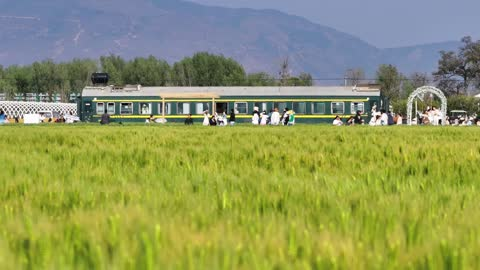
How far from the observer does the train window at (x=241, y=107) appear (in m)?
52.0

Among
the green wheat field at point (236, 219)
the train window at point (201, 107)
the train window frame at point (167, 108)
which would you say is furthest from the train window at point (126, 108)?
the green wheat field at point (236, 219)

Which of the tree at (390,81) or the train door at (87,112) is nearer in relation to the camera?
the train door at (87,112)

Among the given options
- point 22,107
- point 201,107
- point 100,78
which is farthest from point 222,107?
point 22,107

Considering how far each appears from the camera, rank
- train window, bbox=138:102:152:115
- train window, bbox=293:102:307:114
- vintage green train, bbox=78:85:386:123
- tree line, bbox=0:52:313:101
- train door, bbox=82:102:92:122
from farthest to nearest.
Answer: tree line, bbox=0:52:313:101 → train door, bbox=82:102:92:122 → train window, bbox=138:102:152:115 → train window, bbox=293:102:307:114 → vintage green train, bbox=78:85:386:123

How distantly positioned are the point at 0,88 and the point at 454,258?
14250 centimetres

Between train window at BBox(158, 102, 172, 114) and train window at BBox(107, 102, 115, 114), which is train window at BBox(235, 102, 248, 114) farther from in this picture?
train window at BBox(107, 102, 115, 114)

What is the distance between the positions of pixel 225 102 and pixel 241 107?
1224 mm

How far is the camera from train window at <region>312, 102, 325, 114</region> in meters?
51.4

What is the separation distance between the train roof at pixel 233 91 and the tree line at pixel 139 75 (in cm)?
7466

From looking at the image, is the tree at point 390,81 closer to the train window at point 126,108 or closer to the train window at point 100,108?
the train window at point 126,108

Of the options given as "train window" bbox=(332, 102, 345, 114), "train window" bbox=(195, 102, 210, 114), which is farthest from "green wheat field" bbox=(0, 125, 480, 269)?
"train window" bbox=(195, 102, 210, 114)

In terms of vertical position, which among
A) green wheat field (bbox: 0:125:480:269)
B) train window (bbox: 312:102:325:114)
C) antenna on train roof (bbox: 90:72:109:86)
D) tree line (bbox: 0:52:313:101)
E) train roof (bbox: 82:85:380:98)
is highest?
tree line (bbox: 0:52:313:101)

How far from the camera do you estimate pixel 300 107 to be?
2046 inches

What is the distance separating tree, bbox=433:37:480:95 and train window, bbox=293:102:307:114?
6703 centimetres
